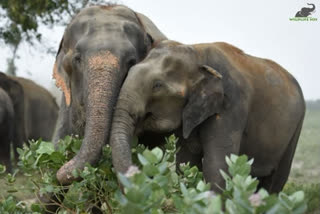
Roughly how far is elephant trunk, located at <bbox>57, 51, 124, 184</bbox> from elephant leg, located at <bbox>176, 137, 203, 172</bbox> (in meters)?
0.82

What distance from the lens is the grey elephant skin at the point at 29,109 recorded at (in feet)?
38.8

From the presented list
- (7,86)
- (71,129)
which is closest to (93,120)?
(71,129)

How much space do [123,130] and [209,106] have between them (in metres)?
0.91

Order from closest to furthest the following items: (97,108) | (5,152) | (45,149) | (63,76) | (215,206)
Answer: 1. (215,206)
2. (45,149)
3. (97,108)
4. (63,76)
5. (5,152)

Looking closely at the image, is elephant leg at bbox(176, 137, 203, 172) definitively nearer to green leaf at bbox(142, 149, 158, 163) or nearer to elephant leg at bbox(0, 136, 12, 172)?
green leaf at bbox(142, 149, 158, 163)

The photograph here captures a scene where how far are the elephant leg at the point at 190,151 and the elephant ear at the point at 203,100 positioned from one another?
0.35 m

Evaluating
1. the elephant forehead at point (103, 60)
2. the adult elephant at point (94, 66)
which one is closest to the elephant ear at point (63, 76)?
the adult elephant at point (94, 66)

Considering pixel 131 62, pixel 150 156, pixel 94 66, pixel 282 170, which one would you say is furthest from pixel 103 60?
pixel 150 156

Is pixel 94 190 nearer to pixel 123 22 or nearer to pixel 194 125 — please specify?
pixel 194 125

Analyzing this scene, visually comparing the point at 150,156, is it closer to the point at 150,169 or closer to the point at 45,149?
the point at 150,169

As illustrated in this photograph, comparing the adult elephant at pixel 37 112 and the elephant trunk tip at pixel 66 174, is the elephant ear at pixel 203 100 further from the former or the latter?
the adult elephant at pixel 37 112

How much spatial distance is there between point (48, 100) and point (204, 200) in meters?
11.9

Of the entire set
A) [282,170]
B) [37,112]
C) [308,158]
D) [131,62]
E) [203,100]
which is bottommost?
[37,112]

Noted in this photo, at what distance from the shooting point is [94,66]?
14.2ft
